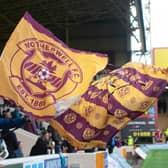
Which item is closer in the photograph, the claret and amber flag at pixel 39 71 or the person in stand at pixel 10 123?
the claret and amber flag at pixel 39 71

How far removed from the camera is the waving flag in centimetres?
780

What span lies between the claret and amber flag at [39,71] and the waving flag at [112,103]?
28.0 inches

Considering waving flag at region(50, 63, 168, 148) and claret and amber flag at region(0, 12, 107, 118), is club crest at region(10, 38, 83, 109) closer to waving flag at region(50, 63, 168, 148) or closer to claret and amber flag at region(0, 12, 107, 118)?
claret and amber flag at region(0, 12, 107, 118)

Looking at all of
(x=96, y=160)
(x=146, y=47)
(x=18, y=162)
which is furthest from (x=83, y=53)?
(x=146, y=47)

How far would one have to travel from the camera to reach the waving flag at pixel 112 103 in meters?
7.80

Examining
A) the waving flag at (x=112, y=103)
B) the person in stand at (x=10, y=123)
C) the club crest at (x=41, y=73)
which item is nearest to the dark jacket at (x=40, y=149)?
the waving flag at (x=112, y=103)

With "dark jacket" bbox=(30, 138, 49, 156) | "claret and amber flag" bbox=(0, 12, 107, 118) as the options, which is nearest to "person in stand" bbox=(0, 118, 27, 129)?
"claret and amber flag" bbox=(0, 12, 107, 118)

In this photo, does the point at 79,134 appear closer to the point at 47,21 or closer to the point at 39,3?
the point at 39,3

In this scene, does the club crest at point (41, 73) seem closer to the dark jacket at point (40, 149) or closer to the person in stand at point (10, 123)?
the person in stand at point (10, 123)

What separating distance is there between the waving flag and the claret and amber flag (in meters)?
0.71

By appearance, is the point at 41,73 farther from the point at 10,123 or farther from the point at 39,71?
the point at 10,123

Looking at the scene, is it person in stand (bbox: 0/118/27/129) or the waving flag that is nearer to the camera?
person in stand (bbox: 0/118/27/129)

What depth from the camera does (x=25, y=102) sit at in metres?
6.32

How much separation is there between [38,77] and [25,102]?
0.36 m
